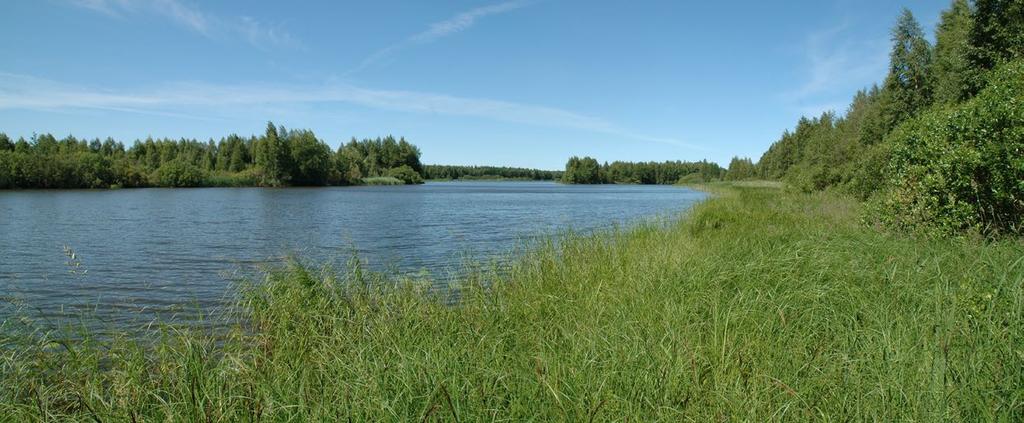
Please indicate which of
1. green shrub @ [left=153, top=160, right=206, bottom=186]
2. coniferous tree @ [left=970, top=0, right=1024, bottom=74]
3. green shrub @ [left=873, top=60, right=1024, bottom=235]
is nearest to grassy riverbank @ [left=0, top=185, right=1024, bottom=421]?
green shrub @ [left=873, top=60, right=1024, bottom=235]

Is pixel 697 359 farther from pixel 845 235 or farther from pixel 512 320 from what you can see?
pixel 845 235

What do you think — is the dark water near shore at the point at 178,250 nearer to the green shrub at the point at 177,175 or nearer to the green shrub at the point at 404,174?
the green shrub at the point at 177,175

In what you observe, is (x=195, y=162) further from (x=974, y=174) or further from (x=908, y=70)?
(x=974, y=174)

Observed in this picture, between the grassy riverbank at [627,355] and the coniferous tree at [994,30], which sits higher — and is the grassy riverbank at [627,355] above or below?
below

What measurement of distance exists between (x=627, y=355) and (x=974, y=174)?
9493mm

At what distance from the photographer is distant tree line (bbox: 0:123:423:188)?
248ft

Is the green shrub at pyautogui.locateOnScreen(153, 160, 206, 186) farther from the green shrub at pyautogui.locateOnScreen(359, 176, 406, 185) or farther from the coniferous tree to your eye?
the coniferous tree

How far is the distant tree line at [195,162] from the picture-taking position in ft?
248

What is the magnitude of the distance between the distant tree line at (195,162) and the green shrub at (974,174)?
97.1 meters

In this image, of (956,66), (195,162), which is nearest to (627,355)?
(956,66)

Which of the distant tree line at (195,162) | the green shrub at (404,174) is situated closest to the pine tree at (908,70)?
the distant tree line at (195,162)

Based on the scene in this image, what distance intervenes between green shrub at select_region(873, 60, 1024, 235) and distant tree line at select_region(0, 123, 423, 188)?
3824 inches

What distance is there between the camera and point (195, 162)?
124 metres

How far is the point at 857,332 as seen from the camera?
4352 mm
